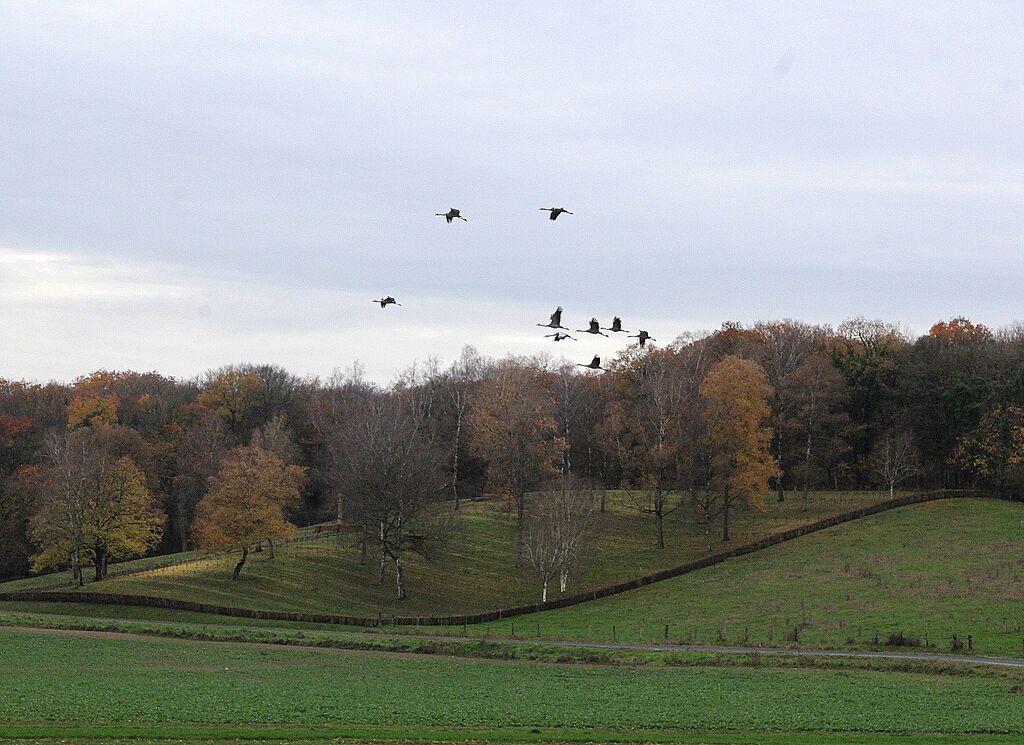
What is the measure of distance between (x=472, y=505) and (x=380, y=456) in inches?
1219

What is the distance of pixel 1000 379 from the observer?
113938 millimetres

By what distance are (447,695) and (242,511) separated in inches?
1878

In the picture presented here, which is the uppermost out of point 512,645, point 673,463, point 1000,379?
point 1000,379

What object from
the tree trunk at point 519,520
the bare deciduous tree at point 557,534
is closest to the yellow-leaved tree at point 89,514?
the tree trunk at point 519,520

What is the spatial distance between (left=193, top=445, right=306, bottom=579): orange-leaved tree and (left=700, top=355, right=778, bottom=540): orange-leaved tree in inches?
1456

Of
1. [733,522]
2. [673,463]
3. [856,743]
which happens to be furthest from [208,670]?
[733,522]

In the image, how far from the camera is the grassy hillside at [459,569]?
81.9m

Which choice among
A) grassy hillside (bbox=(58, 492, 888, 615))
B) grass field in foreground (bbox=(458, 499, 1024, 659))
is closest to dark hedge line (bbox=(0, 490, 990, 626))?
grass field in foreground (bbox=(458, 499, 1024, 659))

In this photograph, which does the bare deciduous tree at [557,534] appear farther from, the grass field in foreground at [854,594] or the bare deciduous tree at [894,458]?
the bare deciduous tree at [894,458]

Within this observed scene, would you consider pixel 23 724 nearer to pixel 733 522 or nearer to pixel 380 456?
pixel 380 456

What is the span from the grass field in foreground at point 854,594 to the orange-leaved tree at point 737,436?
6.39 metres

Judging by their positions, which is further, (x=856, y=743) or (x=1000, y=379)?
(x=1000, y=379)

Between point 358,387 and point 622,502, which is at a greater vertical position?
point 358,387

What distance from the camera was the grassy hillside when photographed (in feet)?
269
